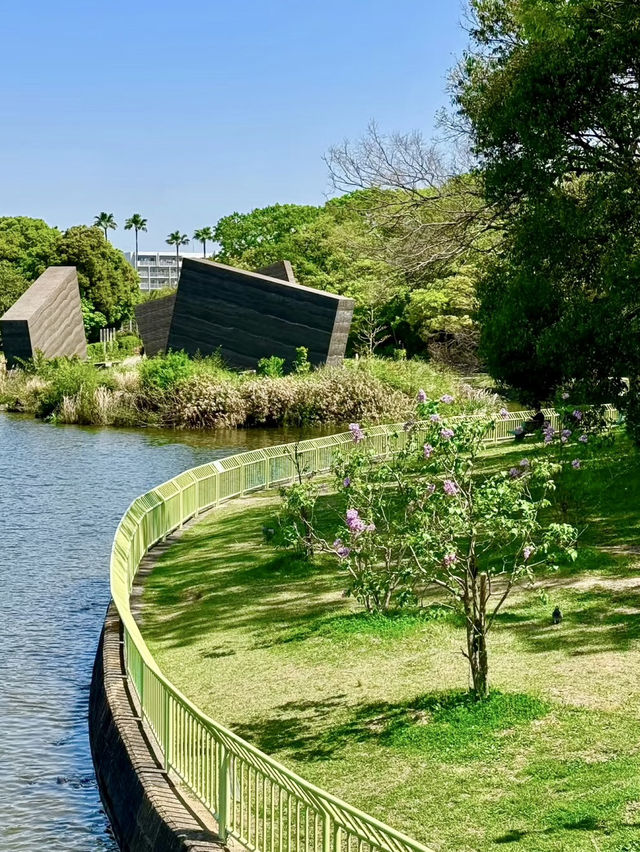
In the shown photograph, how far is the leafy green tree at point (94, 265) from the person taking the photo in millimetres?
86312

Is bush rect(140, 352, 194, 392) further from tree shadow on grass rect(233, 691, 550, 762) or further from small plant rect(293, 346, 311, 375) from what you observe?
tree shadow on grass rect(233, 691, 550, 762)

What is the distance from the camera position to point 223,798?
8.75 metres

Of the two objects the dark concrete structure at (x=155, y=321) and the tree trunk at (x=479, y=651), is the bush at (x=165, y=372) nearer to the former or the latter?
the dark concrete structure at (x=155, y=321)

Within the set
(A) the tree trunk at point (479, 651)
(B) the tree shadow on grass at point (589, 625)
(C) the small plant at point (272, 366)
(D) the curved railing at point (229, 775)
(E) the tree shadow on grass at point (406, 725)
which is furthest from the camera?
(C) the small plant at point (272, 366)

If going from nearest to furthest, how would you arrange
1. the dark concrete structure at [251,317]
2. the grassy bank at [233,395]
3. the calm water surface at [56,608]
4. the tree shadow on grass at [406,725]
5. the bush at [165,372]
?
the tree shadow on grass at [406,725], the calm water surface at [56,608], the grassy bank at [233,395], the bush at [165,372], the dark concrete structure at [251,317]

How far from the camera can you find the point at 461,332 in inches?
2288

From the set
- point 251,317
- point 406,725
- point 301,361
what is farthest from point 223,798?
point 251,317

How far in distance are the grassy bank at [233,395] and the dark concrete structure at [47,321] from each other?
667 centimetres

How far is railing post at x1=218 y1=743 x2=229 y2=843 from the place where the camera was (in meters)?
8.73

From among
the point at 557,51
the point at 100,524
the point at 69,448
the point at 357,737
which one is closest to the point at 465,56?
the point at 557,51

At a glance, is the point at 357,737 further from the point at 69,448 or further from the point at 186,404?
the point at 186,404

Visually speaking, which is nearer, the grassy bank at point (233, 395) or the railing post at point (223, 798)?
the railing post at point (223, 798)

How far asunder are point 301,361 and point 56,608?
32125 millimetres

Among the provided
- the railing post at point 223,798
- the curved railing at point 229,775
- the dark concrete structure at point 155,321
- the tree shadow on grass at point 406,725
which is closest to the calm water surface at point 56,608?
the curved railing at point 229,775
